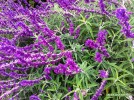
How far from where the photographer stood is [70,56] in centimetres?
195

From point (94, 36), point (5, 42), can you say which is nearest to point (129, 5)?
point (94, 36)

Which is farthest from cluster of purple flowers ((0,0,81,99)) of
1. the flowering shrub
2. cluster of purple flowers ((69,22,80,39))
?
cluster of purple flowers ((69,22,80,39))

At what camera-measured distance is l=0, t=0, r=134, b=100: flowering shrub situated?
1.98 m

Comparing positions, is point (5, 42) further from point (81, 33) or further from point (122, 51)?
Result: point (122, 51)

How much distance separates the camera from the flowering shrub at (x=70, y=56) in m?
1.98

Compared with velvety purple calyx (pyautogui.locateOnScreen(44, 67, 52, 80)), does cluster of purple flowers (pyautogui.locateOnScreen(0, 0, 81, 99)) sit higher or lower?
higher

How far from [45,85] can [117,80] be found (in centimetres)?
56

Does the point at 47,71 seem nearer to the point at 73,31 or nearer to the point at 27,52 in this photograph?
the point at 27,52

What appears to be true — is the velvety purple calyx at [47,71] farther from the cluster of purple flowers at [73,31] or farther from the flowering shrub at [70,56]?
the cluster of purple flowers at [73,31]

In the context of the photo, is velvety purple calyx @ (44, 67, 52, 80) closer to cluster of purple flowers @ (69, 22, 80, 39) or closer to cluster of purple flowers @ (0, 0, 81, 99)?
cluster of purple flowers @ (0, 0, 81, 99)

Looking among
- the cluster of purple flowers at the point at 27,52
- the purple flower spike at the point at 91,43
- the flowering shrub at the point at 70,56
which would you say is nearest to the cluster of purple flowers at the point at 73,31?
the flowering shrub at the point at 70,56

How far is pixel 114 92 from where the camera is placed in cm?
210

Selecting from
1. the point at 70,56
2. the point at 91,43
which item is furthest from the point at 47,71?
the point at 91,43

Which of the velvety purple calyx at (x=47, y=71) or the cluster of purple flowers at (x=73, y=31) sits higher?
the cluster of purple flowers at (x=73, y=31)
